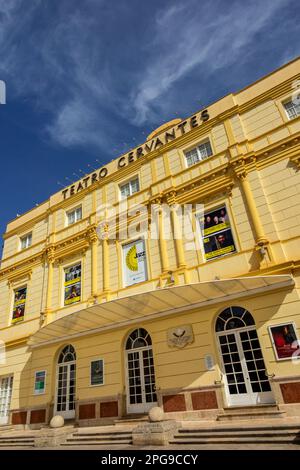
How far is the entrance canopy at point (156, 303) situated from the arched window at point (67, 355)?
70cm

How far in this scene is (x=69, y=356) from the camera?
14328 millimetres

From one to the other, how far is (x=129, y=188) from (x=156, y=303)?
7.64 m

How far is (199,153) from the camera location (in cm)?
1481

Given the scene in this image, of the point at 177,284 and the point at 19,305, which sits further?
the point at 19,305

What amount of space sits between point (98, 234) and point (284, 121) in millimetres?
10000

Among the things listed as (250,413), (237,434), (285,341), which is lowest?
(237,434)

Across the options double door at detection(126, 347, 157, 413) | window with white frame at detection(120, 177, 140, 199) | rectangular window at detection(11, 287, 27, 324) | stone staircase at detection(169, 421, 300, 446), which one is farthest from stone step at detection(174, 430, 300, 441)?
rectangular window at detection(11, 287, 27, 324)

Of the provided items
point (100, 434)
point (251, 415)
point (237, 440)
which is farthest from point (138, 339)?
point (237, 440)

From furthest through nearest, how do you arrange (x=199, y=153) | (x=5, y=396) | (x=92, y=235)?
(x=92, y=235)
(x=5, y=396)
(x=199, y=153)

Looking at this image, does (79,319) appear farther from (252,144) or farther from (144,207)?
(252,144)

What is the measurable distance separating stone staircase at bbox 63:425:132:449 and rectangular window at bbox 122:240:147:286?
5.83 metres

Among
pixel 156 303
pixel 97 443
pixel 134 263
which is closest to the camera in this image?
pixel 97 443

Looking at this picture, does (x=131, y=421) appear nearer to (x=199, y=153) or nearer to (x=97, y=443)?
(x=97, y=443)

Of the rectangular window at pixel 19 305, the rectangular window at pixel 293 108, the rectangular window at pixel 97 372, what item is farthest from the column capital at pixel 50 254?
the rectangular window at pixel 293 108
